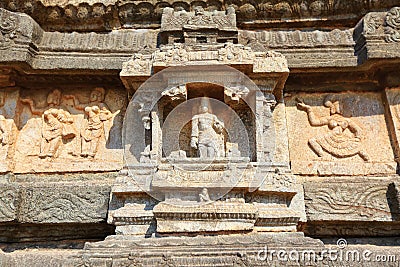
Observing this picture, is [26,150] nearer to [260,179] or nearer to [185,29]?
[185,29]

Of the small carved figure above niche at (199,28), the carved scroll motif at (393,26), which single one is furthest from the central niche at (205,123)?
the carved scroll motif at (393,26)

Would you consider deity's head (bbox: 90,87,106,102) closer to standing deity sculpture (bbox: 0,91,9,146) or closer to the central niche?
the central niche

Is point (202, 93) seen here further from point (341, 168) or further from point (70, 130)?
point (341, 168)

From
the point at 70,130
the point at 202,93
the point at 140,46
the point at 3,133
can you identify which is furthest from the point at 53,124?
the point at 202,93

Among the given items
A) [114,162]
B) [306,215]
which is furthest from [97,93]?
[306,215]

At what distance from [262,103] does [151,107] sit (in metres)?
1.35

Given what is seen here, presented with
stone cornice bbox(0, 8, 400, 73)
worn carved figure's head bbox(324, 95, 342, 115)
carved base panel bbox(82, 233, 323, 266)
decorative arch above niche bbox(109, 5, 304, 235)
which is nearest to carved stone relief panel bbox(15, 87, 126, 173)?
decorative arch above niche bbox(109, 5, 304, 235)

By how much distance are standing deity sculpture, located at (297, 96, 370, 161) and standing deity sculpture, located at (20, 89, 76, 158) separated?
125 inches

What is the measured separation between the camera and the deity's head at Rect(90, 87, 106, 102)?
540 centimetres

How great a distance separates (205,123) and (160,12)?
2.24 metres

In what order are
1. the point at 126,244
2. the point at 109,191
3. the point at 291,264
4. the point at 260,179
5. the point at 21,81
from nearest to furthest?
the point at 291,264 < the point at 126,244 < the point at 260,179 < the point at 109,191 < the point at 21,81

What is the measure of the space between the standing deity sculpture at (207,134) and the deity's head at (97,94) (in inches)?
56.4

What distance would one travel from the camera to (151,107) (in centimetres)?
479

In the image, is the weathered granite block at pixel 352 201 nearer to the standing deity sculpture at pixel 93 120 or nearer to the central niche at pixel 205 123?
the central niche at pixel 205 123
